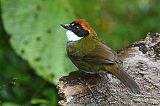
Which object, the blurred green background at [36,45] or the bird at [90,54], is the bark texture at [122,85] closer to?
the bird at [90,54]

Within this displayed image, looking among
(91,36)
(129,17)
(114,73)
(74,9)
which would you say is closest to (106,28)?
(129,17)

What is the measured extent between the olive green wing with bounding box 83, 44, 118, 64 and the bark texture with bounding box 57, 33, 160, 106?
0.11 m

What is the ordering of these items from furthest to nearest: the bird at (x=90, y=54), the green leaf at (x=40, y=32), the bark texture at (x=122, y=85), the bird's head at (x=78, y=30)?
the green leaf at (x=40, y=32) < the bird's head at (x=78, y=30) < the bird at (x=90, y=54) < the bark texture at (x=122, y=85)

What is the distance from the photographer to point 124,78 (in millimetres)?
3795

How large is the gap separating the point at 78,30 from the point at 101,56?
0.37 m

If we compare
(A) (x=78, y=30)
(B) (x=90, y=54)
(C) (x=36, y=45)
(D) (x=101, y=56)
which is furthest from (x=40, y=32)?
(D) (x=101, y=56)

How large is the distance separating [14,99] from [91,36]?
1575 mm

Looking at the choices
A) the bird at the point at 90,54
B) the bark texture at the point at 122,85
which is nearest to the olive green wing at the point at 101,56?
the bird at the point at 90,54

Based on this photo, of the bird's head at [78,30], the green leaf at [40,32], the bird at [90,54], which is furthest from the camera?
the green leaf at [40,32]

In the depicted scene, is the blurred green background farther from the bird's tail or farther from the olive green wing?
the bird's tail

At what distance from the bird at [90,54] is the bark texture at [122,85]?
0.06m

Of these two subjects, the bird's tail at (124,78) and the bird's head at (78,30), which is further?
the bird's head at (78,30)

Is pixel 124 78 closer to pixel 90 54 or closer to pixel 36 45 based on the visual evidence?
pixel 90 54

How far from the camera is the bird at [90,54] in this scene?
3983 millimetres
